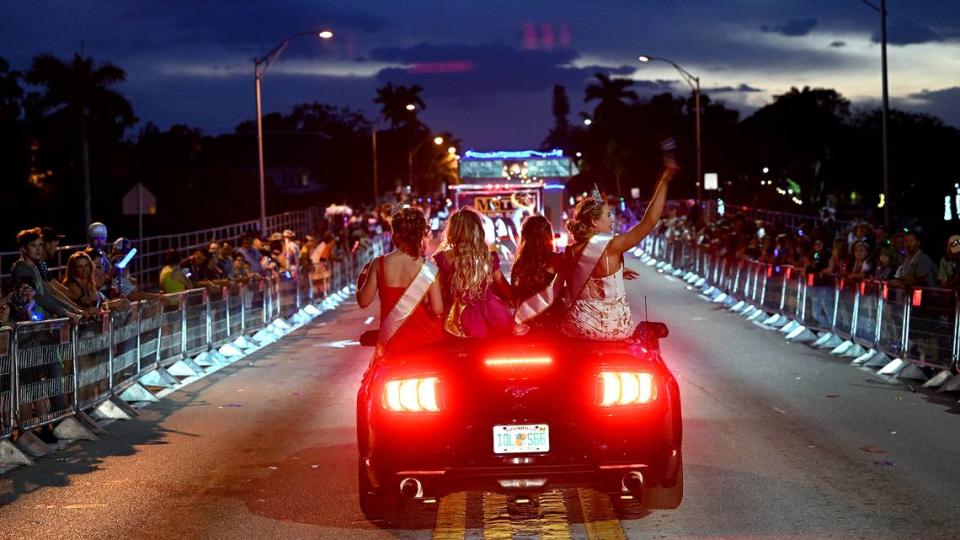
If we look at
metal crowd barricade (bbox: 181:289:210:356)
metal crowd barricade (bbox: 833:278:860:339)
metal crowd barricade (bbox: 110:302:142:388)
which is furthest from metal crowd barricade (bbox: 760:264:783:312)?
metal crowd barricade (bbox: 110:302:142:388)

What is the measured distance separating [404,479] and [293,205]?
8635cm

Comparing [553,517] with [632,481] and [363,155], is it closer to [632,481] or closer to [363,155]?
[632,481]

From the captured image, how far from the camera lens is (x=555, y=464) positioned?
7527 millimetres

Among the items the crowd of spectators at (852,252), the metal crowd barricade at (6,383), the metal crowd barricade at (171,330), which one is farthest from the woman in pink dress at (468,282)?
the crowd of spectators at (852,252)

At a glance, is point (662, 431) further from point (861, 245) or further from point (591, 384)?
point (861, 245)

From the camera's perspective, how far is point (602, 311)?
872 centimetres

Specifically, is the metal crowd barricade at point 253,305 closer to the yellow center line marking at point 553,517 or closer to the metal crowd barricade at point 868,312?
the metal crowd barricade at point 868,312

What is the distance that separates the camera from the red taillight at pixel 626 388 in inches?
301

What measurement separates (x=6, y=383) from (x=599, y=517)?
5.38 m

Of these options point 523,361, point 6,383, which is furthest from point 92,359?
point 523,361

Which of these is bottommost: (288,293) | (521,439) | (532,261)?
(288,293)

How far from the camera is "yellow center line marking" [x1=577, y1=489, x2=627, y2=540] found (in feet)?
25.5

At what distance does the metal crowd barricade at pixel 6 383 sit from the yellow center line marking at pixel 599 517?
4.87 metres

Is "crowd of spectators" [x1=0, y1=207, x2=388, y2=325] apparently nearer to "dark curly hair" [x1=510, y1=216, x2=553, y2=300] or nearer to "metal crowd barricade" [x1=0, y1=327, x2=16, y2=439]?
"metal crowd barricade" [x1=0, y1=327, x2=16, y2=439]
